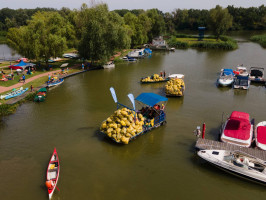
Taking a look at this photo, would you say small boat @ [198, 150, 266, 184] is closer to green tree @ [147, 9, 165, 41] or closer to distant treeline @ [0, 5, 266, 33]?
green tree @ [147, 9, 165, 41]

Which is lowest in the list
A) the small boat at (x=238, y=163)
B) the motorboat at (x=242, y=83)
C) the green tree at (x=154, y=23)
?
the small boat at (x=238, y=163)

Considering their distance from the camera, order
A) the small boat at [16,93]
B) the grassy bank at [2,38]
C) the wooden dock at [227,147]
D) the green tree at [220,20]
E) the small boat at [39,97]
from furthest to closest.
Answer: the grassy bank at [2,38]
the green tree at [220,20]
the small boat at [16,93]
the small boat at [39,97]
the wooden dock at [227,147]

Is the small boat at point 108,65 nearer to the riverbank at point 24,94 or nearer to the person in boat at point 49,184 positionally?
the riverbank at point 24,94

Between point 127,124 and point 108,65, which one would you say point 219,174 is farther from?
point 108,65

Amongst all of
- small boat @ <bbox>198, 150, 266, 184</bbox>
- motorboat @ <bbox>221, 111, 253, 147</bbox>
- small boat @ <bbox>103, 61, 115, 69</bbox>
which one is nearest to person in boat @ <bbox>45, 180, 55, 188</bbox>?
small boat @ <bbox>198, 150, 266, 184</bbox>

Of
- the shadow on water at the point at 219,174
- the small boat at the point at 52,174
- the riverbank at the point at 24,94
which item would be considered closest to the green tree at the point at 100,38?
the riverbank at the point at 24,94
